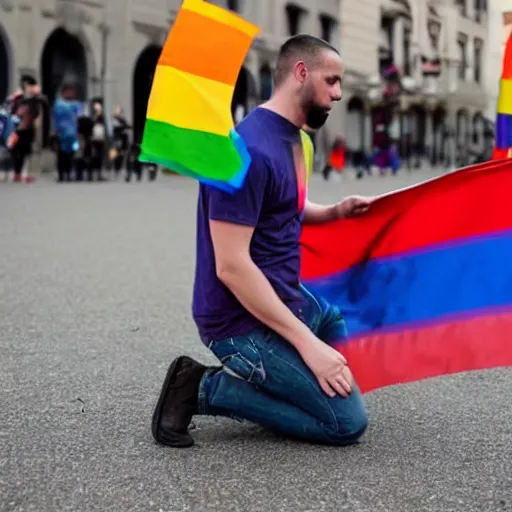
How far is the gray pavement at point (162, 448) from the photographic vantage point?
283cm

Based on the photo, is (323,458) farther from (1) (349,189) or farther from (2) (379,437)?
(1) (349,189)

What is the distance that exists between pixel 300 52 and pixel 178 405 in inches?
43.4

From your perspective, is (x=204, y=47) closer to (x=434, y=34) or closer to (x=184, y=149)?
(x=184, y=149)

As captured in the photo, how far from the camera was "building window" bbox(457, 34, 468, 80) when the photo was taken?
5884 cm

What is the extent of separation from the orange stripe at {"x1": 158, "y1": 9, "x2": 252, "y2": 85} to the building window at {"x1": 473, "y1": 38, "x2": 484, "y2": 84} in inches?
2383

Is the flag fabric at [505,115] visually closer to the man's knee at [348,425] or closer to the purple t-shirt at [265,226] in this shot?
the purple t-shirt at [265,226]

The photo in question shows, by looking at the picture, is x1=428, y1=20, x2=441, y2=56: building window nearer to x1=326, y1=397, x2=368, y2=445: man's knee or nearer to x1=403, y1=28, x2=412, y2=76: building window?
x1=403, y1=28, x2=412, y2=76: building window

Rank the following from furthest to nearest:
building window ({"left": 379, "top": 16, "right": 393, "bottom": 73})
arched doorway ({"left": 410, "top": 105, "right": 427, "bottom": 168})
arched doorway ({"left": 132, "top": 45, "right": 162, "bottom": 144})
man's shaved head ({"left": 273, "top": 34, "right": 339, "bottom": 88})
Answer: arched doorway ({"left": 410, "top": 105, "right": 427, "bottom": 168}) < building window ({"left": 379, "top": 16, "right": 393, "bottom": 73}) < arched doorway ({"left": 132, "top": 45, "right": 162, "bottom": 144}) < man's shaved head ({"left": 273, "top": 34, "right": 339, "bottom": 88})

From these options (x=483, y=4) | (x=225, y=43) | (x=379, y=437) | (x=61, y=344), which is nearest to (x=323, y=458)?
(x=379, y=437)

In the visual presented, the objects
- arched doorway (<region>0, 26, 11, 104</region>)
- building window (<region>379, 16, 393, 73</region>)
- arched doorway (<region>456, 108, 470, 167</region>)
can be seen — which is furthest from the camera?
arched doorway (<region>456, 108, 470, 167</region>)

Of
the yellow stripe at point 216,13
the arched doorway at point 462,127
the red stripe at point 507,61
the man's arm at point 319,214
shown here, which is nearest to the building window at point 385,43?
the arched doorway at point 462,127

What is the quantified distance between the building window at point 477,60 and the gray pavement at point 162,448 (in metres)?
57.8

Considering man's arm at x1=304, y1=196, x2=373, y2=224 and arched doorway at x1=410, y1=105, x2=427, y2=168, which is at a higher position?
arched doorway at x1=410, y1=105, x2=427, y2=168

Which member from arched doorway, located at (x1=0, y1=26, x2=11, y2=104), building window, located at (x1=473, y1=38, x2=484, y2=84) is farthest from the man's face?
building window, located at (x1=473, y1=38, x2=484, y2=84)
